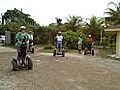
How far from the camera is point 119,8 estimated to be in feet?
120

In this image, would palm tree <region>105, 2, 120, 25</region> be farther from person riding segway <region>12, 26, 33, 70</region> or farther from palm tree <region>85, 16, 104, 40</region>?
person riding segway <region>12, 26, 33, 70</region>

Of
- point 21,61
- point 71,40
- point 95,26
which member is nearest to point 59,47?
point 21,61

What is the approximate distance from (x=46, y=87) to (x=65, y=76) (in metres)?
2.31

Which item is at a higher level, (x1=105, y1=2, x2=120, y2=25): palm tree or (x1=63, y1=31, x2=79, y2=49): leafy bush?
(x1=105, y1=2, x2=120, y2=25): palm tree

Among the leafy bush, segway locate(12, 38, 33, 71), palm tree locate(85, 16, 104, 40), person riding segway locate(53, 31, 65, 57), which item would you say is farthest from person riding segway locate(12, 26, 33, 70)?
palm tree locate(85, 16, 104, 40)

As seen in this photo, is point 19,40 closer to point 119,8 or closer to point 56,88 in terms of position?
point 56,88

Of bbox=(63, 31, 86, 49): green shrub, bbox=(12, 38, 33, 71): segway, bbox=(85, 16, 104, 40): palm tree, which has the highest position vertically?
bbox=(85, 16, 104, 40): palm tree

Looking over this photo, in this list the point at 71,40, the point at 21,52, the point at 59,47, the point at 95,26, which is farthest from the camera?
the point at 95,26

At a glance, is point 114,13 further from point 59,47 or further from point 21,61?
point 21,61

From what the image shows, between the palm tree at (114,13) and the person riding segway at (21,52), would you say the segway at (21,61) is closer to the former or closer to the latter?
the person riding segway at (21,52)

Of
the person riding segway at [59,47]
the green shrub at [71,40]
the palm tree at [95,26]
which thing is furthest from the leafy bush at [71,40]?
the person riding segway at [59,47]

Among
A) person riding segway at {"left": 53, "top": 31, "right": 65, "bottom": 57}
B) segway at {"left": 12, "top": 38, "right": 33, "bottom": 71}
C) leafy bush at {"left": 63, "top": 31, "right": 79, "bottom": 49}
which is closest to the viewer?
segway at {"left": 12, "top": 38, "right": 33, "bottom": 71}

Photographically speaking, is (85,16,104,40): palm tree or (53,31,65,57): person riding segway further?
(85,16,104,40): palm tree

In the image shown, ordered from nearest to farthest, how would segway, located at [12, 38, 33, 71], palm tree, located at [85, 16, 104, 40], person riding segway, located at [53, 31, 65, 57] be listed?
segway, located at [12, 38, 33, 71]
person riding segway, located at [53, 31, 65, 57]
palm tree, located at [85, 16, 104, 40]
